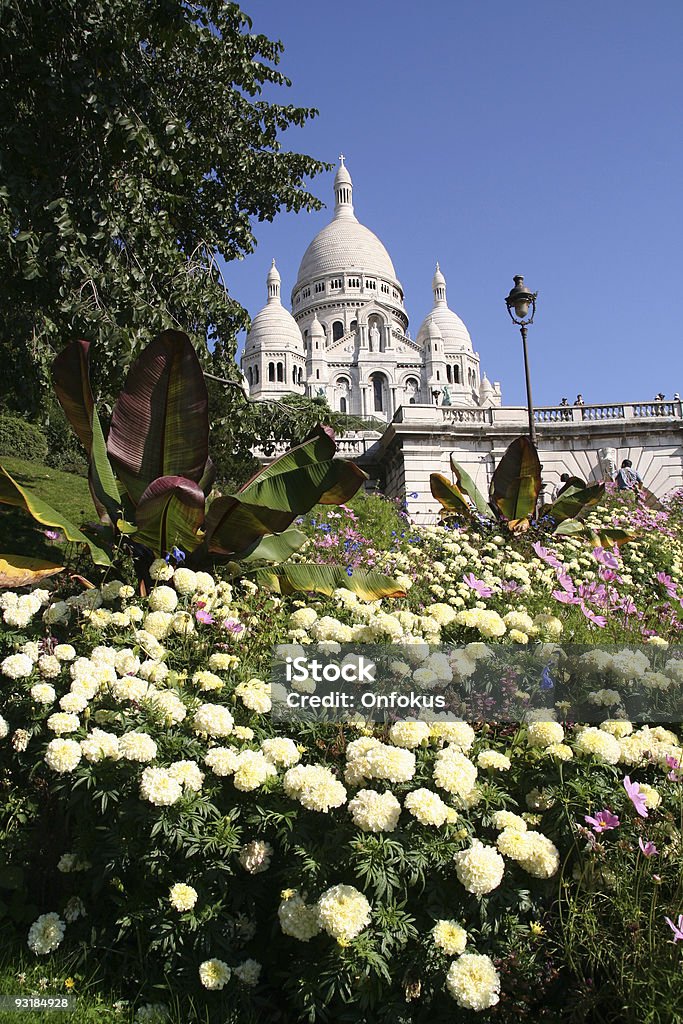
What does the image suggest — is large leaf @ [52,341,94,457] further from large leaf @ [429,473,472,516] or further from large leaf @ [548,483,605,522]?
large leaf @ [548,483,605,522]

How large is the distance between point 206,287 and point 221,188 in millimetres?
2797

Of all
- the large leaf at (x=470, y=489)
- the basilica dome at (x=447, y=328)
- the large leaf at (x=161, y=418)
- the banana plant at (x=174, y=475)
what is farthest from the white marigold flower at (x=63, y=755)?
the basilica dome at (x=447, y=328)

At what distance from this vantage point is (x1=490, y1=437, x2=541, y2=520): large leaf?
877 cm

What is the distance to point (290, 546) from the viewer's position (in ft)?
18.6

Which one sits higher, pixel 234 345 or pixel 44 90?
pixel 44 90

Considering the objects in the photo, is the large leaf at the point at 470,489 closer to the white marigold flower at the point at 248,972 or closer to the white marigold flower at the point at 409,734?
the white marigold flower at the point at 409,734

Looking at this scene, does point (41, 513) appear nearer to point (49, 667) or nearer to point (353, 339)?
point (49, 667)

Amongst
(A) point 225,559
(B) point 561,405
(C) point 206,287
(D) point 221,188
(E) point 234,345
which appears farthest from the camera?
(B) point 561,405

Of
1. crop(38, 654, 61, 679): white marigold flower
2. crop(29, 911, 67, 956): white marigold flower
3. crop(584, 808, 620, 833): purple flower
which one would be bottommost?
crop(29, 911, 67, 956): white marigold flower

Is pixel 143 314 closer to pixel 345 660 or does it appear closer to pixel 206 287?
pixel 206 287

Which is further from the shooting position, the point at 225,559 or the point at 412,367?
the point at 412,367

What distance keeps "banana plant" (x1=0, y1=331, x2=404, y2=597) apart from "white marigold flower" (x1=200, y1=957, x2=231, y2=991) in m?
2.65

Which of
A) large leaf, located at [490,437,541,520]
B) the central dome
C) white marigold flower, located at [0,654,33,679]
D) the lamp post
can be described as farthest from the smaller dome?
white marigold flower, located at [0,654,33,679]

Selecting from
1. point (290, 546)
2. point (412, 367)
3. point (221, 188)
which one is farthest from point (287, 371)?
point (290, 546)
